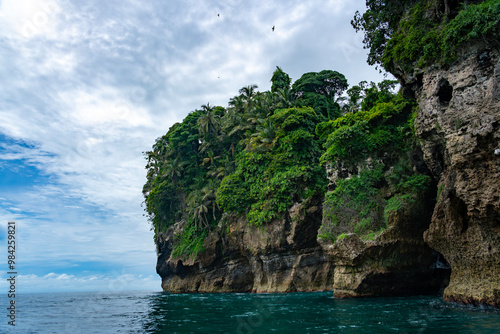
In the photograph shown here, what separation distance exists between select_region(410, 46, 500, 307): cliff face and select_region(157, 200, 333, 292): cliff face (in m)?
11.0

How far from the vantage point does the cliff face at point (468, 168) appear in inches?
506

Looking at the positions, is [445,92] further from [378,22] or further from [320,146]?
[320,146]

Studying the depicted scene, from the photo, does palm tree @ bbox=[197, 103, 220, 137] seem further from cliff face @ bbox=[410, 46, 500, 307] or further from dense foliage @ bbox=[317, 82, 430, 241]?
cliff face @ bbox=[410, 46, 500, 307]

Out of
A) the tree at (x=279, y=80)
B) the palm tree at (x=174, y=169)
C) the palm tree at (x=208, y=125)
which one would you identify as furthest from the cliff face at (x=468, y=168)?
the palm tree at (x=174, y=169)

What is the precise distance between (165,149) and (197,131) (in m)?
6.54

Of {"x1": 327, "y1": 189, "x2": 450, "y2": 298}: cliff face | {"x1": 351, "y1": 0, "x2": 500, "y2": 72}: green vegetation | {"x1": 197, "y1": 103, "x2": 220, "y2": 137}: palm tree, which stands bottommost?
{"x1": 327, "y1": 189, "x2": 450, "y2": 298}: cliff face

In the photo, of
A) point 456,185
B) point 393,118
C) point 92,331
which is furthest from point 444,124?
point 92,331

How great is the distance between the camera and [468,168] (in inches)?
541

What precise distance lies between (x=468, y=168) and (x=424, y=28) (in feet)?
25.4

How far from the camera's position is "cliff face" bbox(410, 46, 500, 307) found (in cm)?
1286

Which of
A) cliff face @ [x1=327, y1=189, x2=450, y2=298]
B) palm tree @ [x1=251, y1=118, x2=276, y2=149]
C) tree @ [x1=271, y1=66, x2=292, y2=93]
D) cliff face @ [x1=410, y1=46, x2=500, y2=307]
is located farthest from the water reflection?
tree @ [x1=271, y1=66, x2=292, y2=93]

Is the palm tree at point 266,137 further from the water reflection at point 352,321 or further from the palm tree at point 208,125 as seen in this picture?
the water reflection at point 352,321

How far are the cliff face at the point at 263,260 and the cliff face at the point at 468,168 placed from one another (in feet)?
36.1

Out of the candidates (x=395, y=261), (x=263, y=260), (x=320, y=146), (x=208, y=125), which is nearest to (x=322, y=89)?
(x=320, y=146)
